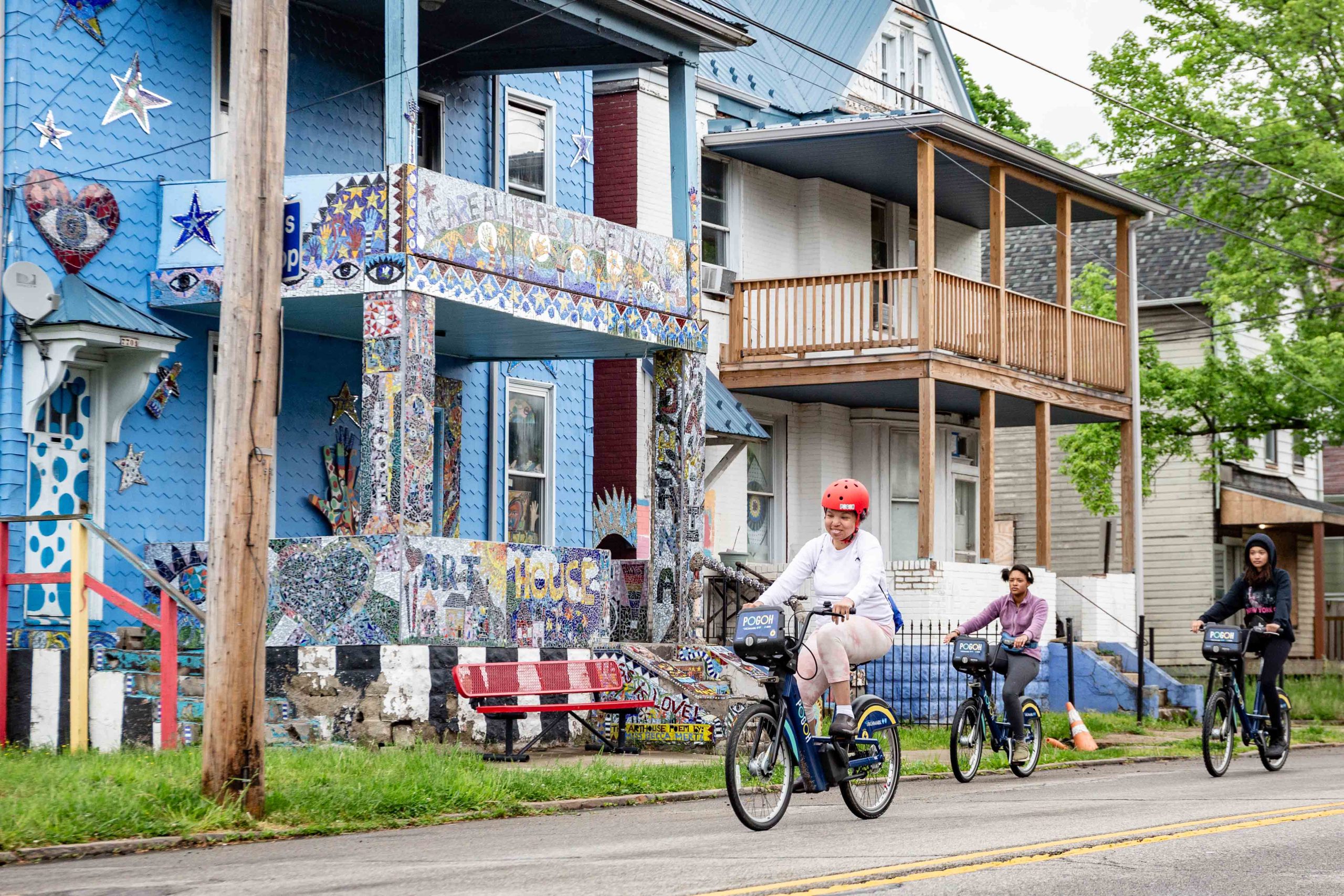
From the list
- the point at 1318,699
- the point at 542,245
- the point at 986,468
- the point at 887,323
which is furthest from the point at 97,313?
the point at 1318,699

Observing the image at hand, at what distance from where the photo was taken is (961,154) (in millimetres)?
23969

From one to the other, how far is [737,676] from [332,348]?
534cm

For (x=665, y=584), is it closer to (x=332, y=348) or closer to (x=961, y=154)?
(x=332, y=348)

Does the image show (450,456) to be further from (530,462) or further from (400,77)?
(400,77)

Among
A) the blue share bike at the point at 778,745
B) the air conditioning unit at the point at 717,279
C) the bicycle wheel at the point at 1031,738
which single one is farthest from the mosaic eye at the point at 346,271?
the air conditioning unit at the point at 717,279

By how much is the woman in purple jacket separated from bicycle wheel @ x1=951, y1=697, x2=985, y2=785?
44 centimetres

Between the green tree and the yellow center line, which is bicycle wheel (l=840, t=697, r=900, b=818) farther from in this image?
the green tree

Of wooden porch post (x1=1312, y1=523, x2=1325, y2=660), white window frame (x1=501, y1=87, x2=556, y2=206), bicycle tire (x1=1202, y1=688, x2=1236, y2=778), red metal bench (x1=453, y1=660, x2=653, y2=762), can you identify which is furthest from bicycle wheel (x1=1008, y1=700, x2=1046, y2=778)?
wooden porch post (x1=1312, y1=523, x2=1325, y2=660)

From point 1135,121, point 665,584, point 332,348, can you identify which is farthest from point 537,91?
point 1135,121

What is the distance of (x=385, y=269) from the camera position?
15445 millimetres

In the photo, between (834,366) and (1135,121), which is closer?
(834,366)

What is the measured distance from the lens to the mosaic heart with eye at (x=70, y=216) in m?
15.0

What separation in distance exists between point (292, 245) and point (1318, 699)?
17.5 m

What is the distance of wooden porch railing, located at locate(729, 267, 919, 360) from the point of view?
23.8 metres
